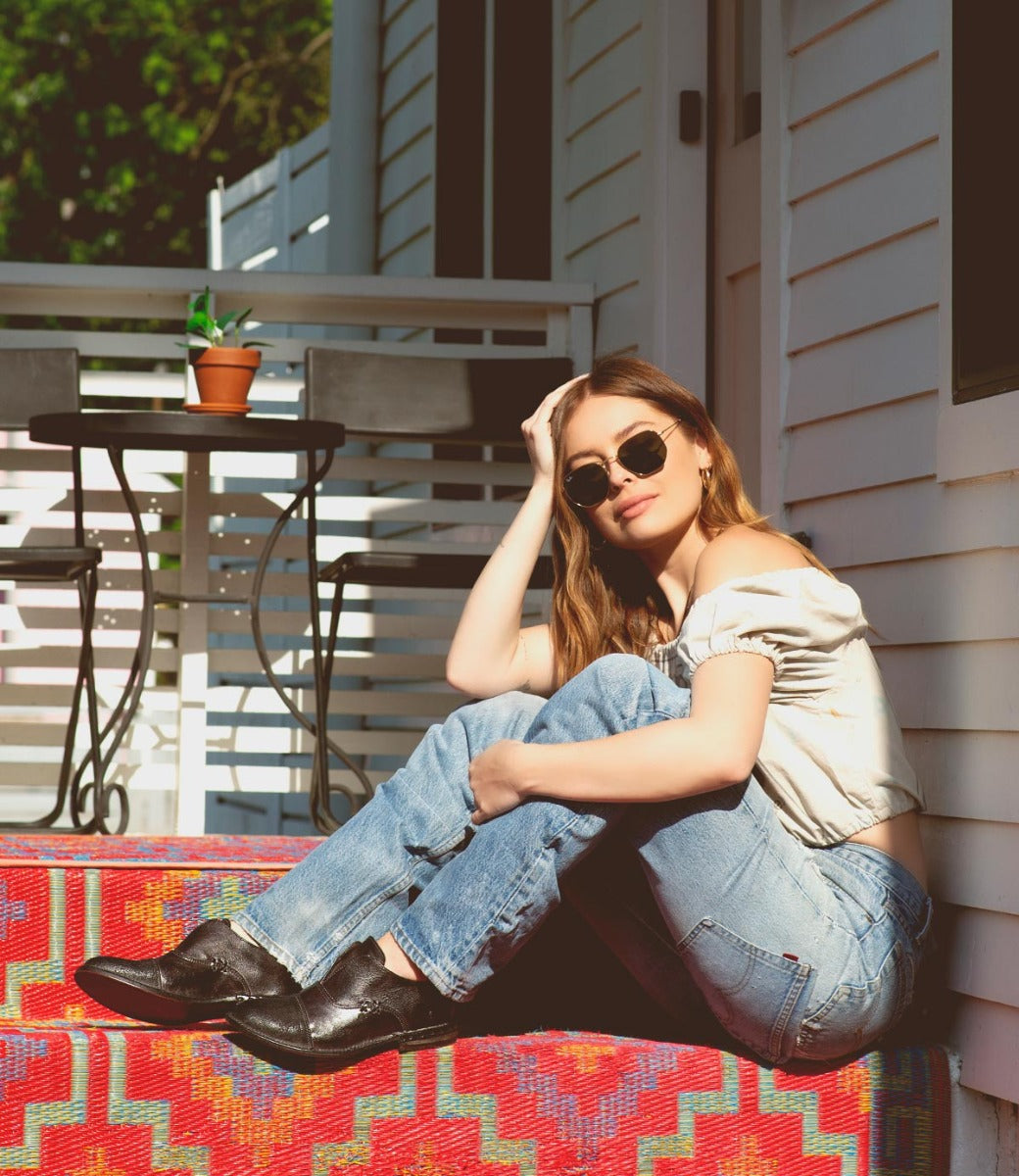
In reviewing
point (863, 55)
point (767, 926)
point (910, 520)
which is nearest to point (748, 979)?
point (767, 926)

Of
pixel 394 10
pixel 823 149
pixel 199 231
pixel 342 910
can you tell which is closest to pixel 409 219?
pixel 394 10

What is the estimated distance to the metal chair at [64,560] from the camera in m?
4.05

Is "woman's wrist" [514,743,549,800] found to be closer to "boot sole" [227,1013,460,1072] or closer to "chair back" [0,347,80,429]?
"boot sole" [227,1013,460,1072]

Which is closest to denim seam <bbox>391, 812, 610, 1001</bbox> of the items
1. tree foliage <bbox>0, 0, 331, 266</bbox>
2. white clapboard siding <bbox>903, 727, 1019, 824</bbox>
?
white clapboard siding <bbox>903, 727, 1019, 824</bbox>

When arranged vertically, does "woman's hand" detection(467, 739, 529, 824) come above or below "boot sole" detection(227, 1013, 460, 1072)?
above

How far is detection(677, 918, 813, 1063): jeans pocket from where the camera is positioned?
7.38 ft

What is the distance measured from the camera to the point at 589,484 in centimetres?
269

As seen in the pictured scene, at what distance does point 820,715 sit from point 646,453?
1.60 feet

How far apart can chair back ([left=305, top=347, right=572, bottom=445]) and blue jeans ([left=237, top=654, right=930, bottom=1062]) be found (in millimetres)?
2476

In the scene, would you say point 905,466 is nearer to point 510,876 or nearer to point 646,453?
point 646,453

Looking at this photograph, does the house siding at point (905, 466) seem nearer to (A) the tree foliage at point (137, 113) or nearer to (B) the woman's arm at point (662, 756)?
(B) the woman's arm at point (662, 756)

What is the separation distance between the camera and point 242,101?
18203 millimetres

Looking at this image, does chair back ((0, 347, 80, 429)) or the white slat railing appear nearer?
chair back ((0, 347, 80, 429))

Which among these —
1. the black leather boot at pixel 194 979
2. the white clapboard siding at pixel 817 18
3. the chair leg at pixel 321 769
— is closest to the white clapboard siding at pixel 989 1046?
the black leather boot at pixel 194 979
